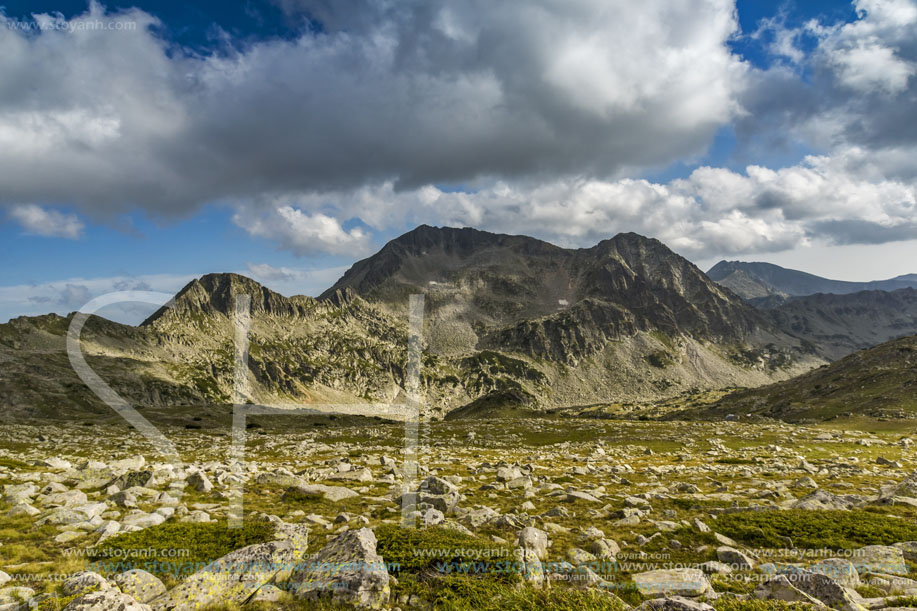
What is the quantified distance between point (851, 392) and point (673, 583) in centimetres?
13298

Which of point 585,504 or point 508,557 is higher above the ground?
point 508,557

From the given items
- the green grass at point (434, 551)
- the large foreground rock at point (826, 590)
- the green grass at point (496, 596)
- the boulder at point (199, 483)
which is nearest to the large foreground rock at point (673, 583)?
the green grass at point (496, 596)

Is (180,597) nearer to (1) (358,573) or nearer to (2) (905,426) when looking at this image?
(1) (358,573)

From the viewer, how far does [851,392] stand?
343 feet

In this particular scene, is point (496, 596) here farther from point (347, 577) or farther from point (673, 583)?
point (673, 583)

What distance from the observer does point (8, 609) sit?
360 inches

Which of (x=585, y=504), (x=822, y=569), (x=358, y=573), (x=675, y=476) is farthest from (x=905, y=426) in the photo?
(x=358, y=573)

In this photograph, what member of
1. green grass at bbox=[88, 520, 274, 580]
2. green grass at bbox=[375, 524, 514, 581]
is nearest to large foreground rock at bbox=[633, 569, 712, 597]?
green grass at bbox=[375, 524, 514, 581]

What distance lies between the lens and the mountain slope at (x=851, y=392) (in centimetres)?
8850

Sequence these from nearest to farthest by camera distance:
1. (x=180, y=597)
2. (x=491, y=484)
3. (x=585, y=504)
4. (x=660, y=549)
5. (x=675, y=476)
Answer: (x=180, y=597), (x=660, y=549), (x=585, y=504), (x=491, y=484), (x=675, y=476)

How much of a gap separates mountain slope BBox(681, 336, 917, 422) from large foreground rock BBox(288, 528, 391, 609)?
4283 inches

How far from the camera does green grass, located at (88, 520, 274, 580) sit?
40.0 feet

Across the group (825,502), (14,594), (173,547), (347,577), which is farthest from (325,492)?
(825,502)

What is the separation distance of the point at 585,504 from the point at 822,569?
38.7ft
